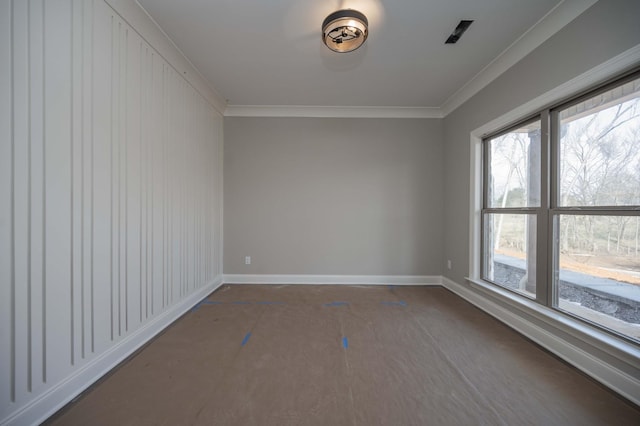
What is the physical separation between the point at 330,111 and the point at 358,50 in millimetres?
1350

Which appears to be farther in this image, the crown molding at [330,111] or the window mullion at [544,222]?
the crown molding at [330,111]

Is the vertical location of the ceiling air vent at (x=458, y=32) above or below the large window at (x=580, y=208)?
above

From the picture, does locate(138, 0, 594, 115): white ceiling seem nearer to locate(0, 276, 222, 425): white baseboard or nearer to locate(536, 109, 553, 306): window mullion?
locate(536, 109, 553, 306): window mullion

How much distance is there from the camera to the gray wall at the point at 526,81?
156 cm

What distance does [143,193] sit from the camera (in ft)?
6.63

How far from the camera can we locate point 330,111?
3.70m

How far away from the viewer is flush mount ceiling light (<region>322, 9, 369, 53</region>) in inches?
70.1

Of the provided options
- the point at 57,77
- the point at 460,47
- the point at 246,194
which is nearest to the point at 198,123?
the point at 246,194

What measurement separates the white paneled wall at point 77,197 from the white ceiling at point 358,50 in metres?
0.57

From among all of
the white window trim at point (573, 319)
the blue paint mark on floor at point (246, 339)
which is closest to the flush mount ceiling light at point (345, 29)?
the white window trim at point (573, 319)

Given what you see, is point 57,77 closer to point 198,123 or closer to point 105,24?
point 105,24

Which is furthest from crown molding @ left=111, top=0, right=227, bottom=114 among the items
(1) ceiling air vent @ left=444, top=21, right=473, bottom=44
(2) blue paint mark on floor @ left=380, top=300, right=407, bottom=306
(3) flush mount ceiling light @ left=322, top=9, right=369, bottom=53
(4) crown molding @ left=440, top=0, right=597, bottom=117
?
(2) blue paint mark on floor @ left=380, top=300, right=407, bottom=306

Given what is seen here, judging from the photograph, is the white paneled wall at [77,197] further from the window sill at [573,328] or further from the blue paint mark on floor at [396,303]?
the window sill at [573,328]

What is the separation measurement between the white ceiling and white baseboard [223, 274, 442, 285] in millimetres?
2723
